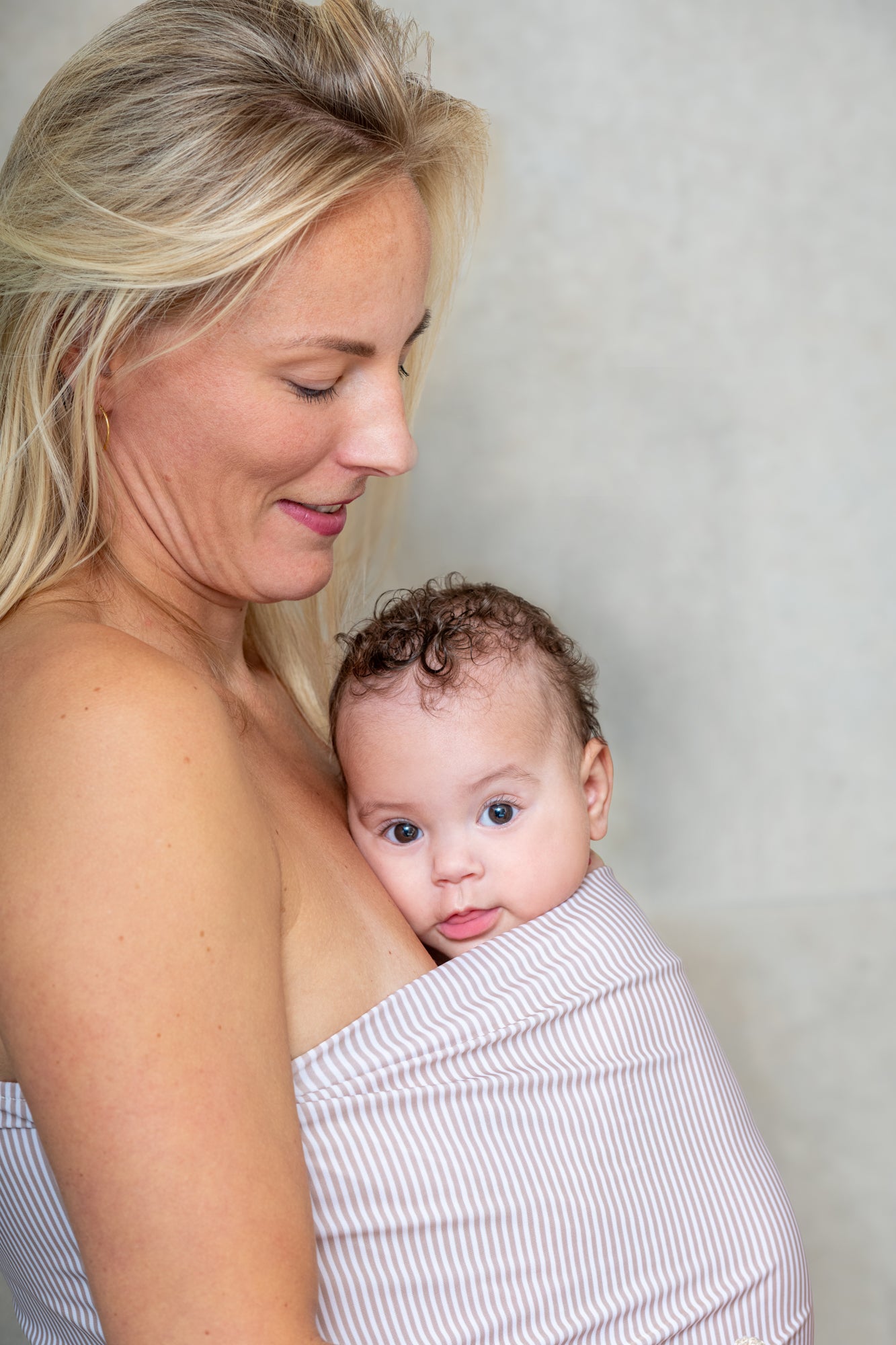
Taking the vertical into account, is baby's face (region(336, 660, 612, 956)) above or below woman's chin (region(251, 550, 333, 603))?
below

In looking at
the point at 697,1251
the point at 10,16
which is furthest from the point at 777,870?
the point at 10,16

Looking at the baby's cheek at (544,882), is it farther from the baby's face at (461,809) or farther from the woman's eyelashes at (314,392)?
the woman's eyelashes at (314,392)

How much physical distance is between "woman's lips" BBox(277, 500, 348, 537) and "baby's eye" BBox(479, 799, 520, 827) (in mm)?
320

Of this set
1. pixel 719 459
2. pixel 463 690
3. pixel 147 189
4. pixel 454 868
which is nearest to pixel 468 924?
pixel 454 868

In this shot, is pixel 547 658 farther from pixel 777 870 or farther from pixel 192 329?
pixel 777 870

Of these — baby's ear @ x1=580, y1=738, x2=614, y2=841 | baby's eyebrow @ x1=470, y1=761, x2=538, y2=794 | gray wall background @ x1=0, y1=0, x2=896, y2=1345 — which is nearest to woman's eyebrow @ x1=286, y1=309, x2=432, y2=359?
baby's eyebrow @ x1=470, y1=761, x2=538, y2=794

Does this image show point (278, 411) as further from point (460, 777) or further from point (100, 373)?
point (460, 777)

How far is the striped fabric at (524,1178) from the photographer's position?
99cm

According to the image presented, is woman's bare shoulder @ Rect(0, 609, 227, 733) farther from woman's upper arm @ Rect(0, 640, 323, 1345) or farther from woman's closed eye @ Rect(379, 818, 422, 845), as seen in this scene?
woman's closed eye @ Rect(379, 818, 422, 845)

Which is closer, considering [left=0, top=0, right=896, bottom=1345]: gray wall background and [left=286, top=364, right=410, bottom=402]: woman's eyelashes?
[left=286, top=364, right=410, bottom=402]: woman's eyelashes

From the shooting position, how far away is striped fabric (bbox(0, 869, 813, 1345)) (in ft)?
3.25

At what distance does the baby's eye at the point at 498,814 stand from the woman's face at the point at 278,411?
1.00ft

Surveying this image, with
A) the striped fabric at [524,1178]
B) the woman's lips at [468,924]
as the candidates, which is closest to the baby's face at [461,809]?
the woman's lips at [468,924]

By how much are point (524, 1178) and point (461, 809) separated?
38 centimetres
